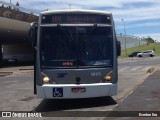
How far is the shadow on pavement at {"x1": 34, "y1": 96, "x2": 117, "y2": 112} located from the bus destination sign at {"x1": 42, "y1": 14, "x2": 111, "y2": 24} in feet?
8.98

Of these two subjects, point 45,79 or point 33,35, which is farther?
point 33,35

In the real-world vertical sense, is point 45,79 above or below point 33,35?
below

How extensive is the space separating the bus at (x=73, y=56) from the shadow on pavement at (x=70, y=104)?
713mm

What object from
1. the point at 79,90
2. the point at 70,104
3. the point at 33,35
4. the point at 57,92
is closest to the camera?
the point at 57,92

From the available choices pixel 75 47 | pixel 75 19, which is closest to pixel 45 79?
pixel 75 47

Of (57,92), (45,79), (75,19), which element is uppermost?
(75,19)

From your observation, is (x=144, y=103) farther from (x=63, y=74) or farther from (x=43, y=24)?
(x=43, y=24)

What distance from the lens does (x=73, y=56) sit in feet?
41.1

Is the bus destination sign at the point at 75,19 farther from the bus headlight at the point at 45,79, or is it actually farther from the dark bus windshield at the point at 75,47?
the bus headlight at the point at 45,79

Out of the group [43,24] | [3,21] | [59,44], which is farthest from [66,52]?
[3,21]

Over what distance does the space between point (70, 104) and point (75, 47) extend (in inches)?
87.8

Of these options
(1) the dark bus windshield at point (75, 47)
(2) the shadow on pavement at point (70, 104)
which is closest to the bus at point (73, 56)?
(1) the dark bus windshield at point (75, 47)

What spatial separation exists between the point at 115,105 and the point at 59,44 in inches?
104

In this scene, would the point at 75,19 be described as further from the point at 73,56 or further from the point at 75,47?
the point at 73,56
